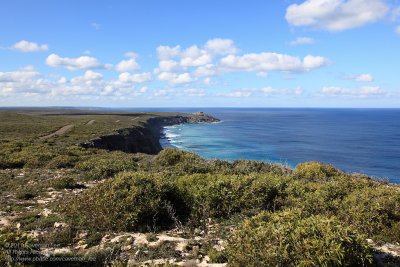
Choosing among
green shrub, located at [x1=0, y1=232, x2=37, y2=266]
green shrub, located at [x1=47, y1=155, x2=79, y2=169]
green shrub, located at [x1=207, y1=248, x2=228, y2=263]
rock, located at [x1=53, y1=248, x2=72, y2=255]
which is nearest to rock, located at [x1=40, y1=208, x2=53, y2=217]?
rock, located at [x1=53, y1=248, x2=72, y2=255]

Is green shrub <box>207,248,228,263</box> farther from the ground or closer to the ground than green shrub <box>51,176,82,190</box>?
farther from the ground

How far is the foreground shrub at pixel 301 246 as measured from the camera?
7.64 m

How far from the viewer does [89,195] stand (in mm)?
13633

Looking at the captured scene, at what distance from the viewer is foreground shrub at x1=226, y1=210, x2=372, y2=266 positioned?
25.1 feet

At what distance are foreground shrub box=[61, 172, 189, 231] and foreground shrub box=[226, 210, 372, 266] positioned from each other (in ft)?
12.3

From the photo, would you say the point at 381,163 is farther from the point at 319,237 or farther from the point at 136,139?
the point at 319,237

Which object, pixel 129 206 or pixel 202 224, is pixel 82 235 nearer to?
pixel 129 206

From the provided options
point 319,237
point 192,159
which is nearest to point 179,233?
point 319,237

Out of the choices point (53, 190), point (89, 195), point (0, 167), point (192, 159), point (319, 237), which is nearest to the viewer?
point (319, 237)

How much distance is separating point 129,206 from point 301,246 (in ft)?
22.5

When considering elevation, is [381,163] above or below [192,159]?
below

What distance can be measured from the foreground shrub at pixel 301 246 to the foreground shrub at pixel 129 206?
12.3 ft

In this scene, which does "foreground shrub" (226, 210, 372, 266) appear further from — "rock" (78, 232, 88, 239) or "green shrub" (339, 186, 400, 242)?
"rock" (78, 232, 88, 239)

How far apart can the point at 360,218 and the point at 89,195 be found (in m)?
10.2
